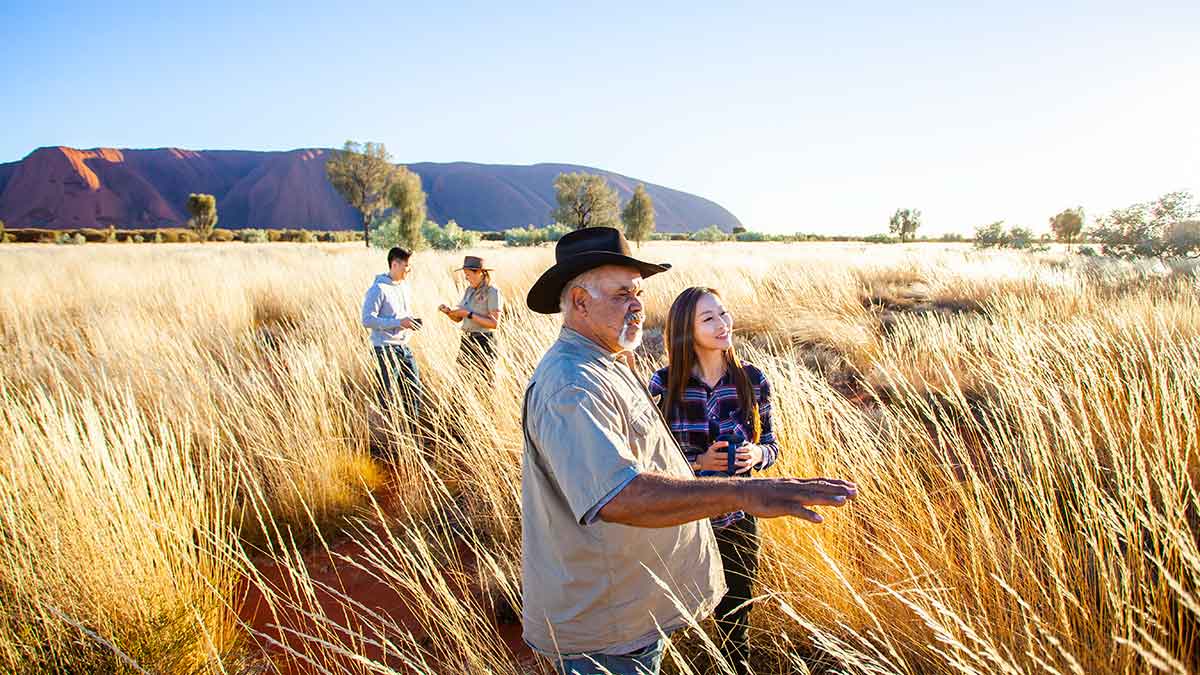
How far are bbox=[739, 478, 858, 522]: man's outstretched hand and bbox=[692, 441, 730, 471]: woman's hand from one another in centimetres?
102

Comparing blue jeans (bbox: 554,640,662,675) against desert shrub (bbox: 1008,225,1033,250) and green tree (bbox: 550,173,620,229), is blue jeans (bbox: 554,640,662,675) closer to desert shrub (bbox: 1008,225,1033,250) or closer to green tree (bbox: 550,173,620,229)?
desert shrub (bbox: 1008,225,1033,250)

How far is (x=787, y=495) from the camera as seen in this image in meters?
1.22

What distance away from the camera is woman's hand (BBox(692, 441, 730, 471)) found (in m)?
2.27

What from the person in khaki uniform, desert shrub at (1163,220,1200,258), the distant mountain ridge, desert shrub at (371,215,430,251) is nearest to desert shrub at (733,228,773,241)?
desert shrub at (371,215,430,251)

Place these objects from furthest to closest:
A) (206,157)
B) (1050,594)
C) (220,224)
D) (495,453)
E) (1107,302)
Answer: (206,157) < (220,224) < (1107,302) < (495,453) < (1050,594)

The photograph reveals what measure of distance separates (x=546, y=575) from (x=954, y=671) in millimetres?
1142

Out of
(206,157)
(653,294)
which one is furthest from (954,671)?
(206,157)

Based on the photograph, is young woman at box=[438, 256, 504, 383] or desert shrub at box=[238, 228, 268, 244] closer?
young woman at box=[438, 256, 504, 383]

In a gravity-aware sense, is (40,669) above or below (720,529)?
below

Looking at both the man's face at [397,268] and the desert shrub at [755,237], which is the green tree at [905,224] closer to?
the desert shrub at [755,237]

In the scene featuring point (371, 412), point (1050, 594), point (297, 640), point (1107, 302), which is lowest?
point (297, 640)

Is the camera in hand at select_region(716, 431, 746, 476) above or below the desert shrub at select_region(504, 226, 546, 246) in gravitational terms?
below

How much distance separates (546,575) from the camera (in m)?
1.57

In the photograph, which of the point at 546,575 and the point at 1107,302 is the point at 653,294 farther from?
the point at 546,575
